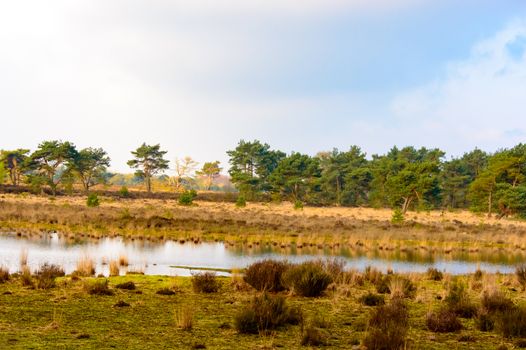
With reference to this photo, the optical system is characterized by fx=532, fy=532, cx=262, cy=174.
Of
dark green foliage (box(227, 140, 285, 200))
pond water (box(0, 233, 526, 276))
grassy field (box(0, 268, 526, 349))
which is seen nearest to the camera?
grassy field (box(0, 268, 526, 349))

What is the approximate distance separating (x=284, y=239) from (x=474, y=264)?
14.3 m

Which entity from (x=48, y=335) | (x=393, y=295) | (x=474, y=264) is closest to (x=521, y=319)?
(x=393, y=295)

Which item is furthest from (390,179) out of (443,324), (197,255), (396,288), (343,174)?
(443,324)

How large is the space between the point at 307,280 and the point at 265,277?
56.7 inches

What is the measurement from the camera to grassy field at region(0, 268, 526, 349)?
396 inches

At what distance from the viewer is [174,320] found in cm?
1205

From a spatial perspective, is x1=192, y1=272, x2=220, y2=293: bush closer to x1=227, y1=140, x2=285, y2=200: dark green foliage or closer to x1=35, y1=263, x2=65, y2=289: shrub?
x1=35, y1=263, x2=65, y2=289: shrub

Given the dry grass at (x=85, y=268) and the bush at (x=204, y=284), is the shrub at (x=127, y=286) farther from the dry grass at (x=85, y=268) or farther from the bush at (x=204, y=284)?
the dry grass at (x=85, y=268)

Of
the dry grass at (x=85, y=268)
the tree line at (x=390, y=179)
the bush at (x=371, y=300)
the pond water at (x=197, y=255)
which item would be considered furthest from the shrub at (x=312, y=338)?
the tree line at (x=390, y=179)

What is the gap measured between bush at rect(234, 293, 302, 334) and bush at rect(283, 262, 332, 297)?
334 cm

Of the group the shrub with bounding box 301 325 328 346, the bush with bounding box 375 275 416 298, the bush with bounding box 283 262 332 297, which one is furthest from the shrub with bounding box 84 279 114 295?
the bush with bounding box 375 275 416 298

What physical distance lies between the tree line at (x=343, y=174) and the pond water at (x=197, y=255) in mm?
36100

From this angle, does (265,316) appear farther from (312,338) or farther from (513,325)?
(513,325)

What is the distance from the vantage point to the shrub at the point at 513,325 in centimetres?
1149
